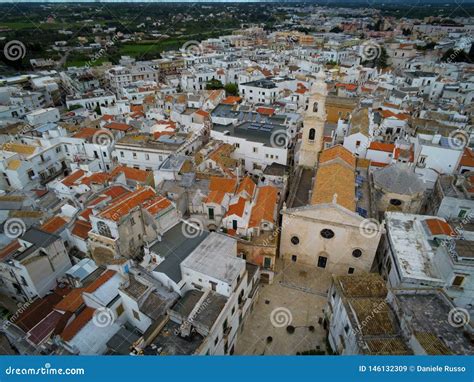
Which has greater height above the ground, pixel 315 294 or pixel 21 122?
pixel 21 122

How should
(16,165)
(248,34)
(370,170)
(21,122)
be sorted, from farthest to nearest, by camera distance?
(248,34) < (21,122) < (16,165) < (370,170)

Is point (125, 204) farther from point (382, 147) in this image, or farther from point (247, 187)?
point (382, 147)

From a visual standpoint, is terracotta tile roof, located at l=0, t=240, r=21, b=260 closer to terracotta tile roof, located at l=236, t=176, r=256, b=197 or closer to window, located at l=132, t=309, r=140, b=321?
window, located at l=132, t=309, r=140, b=321

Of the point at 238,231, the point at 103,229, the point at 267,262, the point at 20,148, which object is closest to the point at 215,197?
the point at 238,231

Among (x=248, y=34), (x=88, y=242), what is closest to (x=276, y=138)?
(x=88, y=242)

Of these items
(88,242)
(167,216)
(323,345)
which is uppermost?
(167,216)

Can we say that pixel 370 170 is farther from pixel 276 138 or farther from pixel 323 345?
pixel 323 345

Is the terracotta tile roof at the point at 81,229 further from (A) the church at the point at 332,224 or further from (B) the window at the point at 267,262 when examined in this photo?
(A) the church at the point at 332,224
